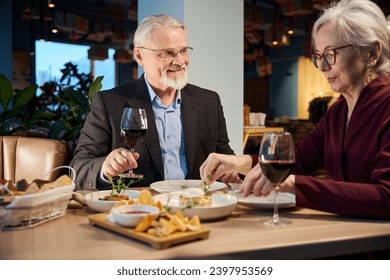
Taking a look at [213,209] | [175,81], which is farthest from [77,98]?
[213,209]

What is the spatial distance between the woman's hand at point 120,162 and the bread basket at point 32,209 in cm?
33

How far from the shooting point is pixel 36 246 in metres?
1.15

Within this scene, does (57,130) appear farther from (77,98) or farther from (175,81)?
(175,81)

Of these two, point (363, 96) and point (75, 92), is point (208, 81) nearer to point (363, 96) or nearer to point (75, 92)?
point (75, 92)

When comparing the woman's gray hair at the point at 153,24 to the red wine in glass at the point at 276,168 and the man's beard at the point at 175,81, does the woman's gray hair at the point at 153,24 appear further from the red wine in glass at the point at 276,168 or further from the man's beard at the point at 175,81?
the red wine in glass at the point at 276,168

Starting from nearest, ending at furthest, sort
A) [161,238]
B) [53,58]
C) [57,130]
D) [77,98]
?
[161,238] → [57,130] → [77,98] → [53,58]

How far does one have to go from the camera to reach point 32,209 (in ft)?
4.25

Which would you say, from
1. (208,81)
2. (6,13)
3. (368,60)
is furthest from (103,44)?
(368,60)

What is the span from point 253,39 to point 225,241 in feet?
29.9

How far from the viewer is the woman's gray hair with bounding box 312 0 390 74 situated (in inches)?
67.2

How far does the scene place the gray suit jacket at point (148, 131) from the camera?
241cm

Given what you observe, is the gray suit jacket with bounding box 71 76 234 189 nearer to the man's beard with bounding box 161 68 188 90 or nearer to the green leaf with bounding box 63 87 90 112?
the man's beard with bounding box 161 68 188 90

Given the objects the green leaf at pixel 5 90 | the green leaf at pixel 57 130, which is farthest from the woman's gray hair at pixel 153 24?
the green leaf at pixel 5 90

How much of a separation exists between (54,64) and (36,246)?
1311cm
